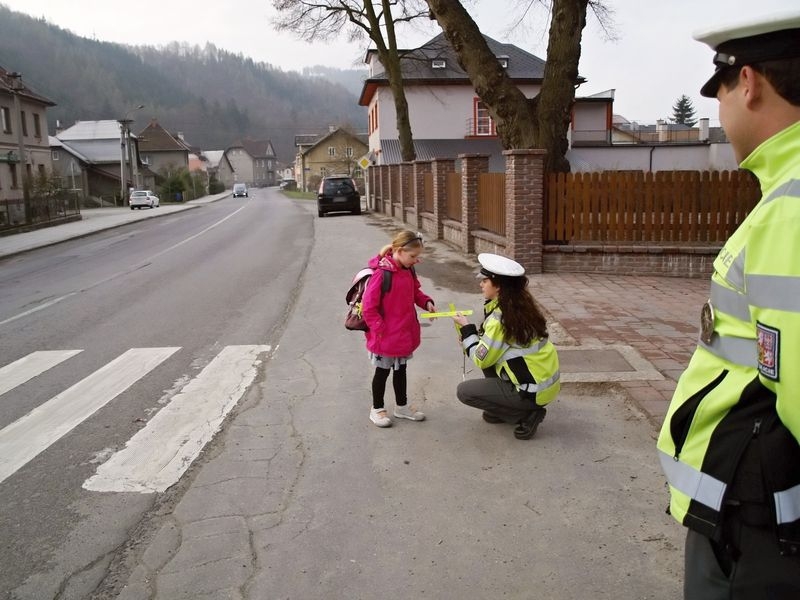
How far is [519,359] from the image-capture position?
15.7 ft

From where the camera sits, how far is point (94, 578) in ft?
10.9

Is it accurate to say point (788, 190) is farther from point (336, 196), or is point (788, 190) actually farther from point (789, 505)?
point (336, 196)

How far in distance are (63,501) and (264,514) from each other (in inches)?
50.2

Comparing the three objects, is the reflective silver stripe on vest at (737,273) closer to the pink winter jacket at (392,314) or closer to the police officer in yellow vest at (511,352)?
the police officer in yellow vest at (511,352)

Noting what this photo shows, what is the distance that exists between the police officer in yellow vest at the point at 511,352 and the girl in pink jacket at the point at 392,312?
481 millimetres

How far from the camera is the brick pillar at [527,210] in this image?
1177 centimetres

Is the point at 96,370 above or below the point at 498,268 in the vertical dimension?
below

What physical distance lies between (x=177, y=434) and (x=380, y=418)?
1.51m

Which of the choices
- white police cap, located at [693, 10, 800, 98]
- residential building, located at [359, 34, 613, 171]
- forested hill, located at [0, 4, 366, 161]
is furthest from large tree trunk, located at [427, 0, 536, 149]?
forested hill, located at [0, 4, 366, 161]

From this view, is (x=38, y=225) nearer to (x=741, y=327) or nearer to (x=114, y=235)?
(x=114, y=235)

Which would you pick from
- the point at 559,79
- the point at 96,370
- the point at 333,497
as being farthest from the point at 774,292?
the point at 559,79

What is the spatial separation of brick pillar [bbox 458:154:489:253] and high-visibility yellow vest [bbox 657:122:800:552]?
13780 mm

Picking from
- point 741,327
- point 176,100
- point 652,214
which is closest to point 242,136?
point 176,100

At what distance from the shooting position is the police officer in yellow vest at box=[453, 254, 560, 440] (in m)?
4.66
